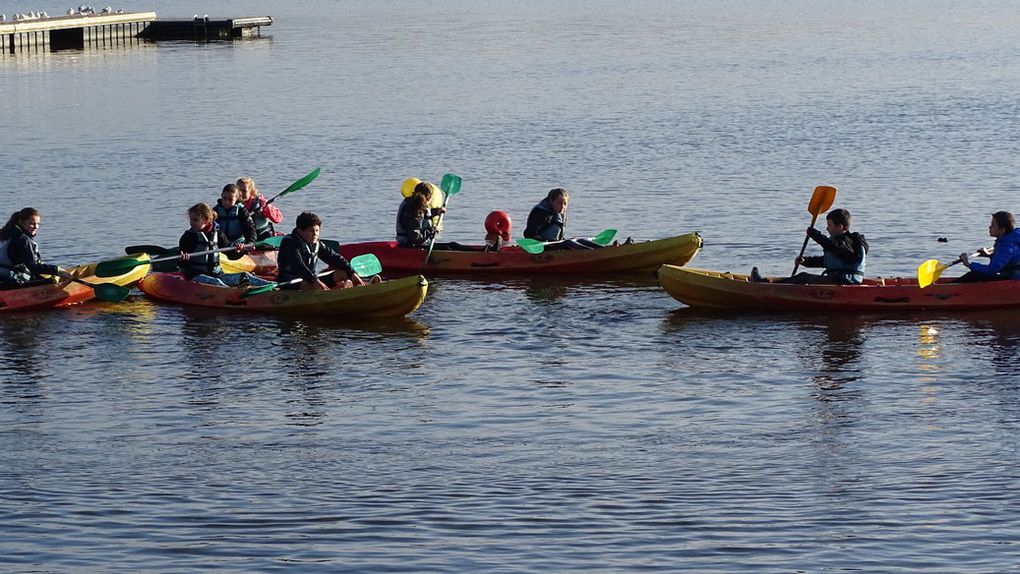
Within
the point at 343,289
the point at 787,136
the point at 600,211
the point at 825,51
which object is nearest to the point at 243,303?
the point at 343,289

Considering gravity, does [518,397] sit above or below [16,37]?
below

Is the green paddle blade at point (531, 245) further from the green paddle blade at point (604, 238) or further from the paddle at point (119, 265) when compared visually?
the paddle at point (119, 265)

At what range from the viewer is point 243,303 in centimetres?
1717

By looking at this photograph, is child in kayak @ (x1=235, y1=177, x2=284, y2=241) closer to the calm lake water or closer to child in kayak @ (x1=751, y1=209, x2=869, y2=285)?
the calm lake water

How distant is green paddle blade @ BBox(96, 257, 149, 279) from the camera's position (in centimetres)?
1755

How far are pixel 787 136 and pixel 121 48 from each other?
37568 mm

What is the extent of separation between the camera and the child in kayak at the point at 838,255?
16156mm

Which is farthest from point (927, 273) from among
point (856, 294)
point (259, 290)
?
point (259, 290)

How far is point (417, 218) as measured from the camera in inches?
769

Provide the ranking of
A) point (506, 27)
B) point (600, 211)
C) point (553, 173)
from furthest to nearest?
point (506, 27) → point (553, 173) → point (600, 211)

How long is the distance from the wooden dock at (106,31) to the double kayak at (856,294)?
47858mm

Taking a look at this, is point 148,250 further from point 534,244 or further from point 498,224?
point 534,244

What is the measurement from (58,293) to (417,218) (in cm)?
462

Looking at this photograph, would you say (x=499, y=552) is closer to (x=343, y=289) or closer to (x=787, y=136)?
(x=343, y=289)
